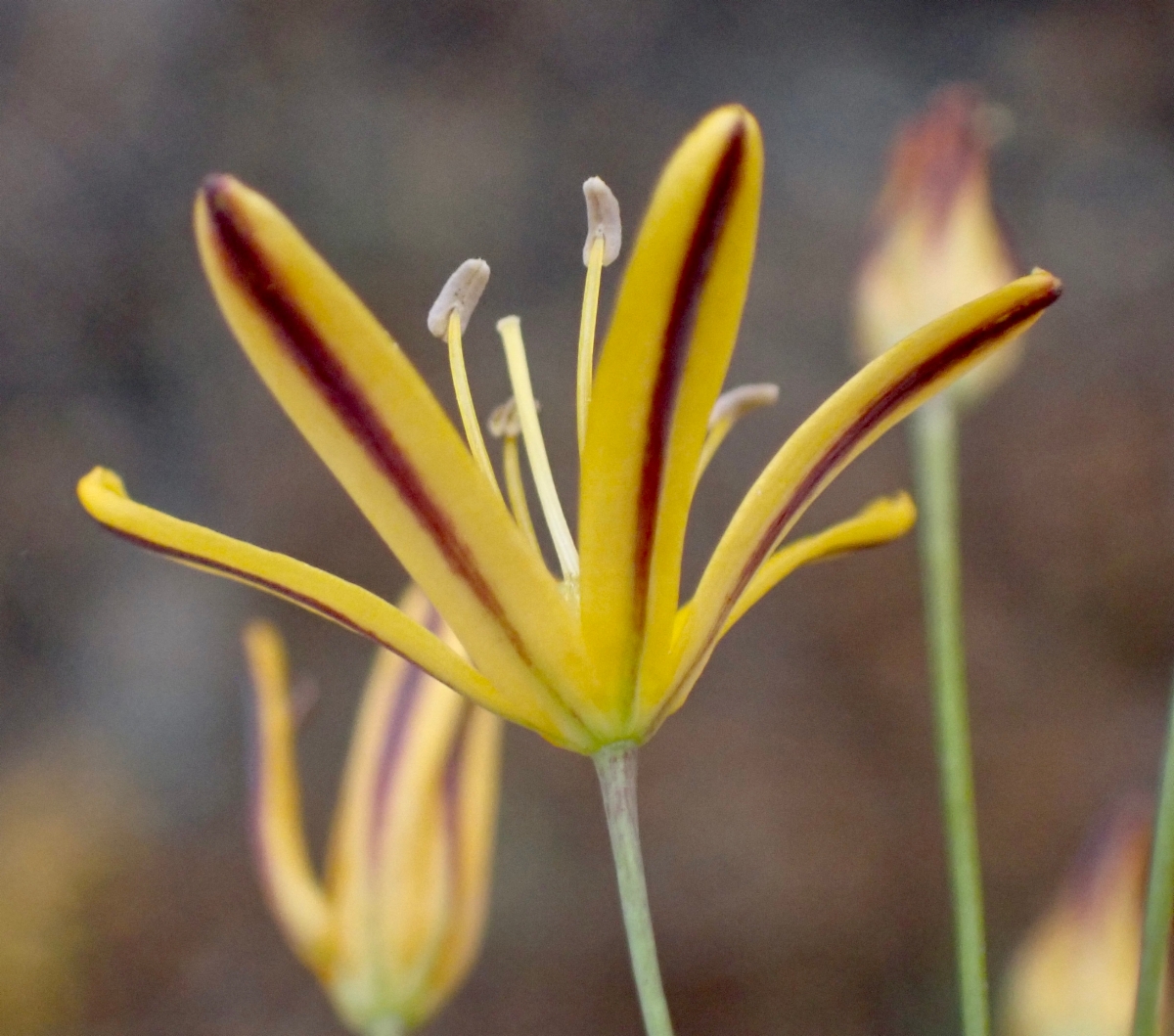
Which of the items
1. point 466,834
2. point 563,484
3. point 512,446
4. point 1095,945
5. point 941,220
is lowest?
point 1095,945

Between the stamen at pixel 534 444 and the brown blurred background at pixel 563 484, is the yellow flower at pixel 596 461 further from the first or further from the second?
the brown blurred background at pixel 563 484

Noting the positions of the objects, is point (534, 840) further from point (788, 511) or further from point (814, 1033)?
point (788, 511)

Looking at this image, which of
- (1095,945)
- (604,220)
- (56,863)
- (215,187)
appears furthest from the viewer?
(56,863)

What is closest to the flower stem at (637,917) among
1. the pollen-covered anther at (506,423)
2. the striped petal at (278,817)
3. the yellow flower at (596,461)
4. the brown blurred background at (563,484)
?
the yellow flower at (596,461)

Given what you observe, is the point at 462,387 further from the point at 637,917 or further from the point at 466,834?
the point at 466,834

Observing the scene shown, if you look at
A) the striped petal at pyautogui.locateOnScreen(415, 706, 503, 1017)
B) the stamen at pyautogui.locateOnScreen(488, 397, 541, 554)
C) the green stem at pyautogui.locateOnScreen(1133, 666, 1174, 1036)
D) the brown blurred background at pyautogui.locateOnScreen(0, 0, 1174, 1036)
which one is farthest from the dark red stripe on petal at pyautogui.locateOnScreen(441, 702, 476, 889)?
the brown blurred background at pyautogui.locateOnScreen(0, 0, 1174, 1036)

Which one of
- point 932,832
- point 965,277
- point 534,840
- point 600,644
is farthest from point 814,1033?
point 600,644

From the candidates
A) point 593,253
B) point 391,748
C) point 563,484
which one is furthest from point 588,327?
point 563,484
